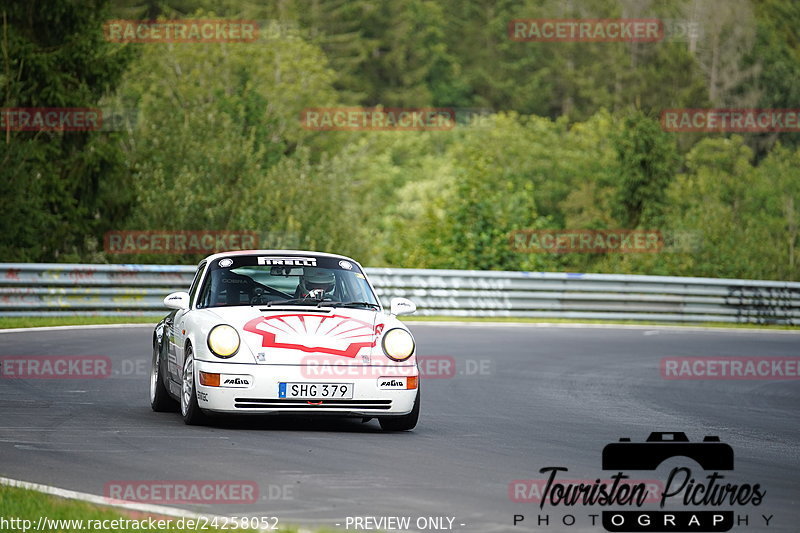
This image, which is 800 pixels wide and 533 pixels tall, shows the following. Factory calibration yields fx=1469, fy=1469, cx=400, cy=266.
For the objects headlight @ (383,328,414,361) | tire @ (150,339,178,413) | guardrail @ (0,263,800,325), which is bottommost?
guardrail @ (0,263,800,325)

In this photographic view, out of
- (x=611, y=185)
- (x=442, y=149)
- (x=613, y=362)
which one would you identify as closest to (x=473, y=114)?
(x=442, y=149)

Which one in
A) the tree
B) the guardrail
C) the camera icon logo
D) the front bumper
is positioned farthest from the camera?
the tree

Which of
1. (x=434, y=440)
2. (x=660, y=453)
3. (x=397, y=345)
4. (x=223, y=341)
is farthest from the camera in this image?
(x=397, y=345)

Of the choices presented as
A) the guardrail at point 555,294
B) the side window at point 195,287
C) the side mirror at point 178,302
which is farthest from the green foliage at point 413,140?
the side mirror at point 178,302

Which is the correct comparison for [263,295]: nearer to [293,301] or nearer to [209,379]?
[293,301]

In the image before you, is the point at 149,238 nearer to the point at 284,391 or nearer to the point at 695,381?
the point at 695,381

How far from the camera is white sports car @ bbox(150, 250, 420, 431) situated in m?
10.9

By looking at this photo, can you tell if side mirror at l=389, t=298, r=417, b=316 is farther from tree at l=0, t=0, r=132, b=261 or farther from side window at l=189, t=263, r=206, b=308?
tree at l=0, t=0, r=132, b=261

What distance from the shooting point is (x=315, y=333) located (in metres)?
11.1

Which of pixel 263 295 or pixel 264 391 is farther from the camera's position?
pixel 263 295

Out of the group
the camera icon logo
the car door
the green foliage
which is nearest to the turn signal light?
the car door

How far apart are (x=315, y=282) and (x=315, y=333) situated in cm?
135

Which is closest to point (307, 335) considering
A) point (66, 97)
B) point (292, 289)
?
point (292, 289)

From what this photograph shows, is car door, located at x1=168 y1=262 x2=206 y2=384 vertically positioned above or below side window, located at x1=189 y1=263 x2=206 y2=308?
below
